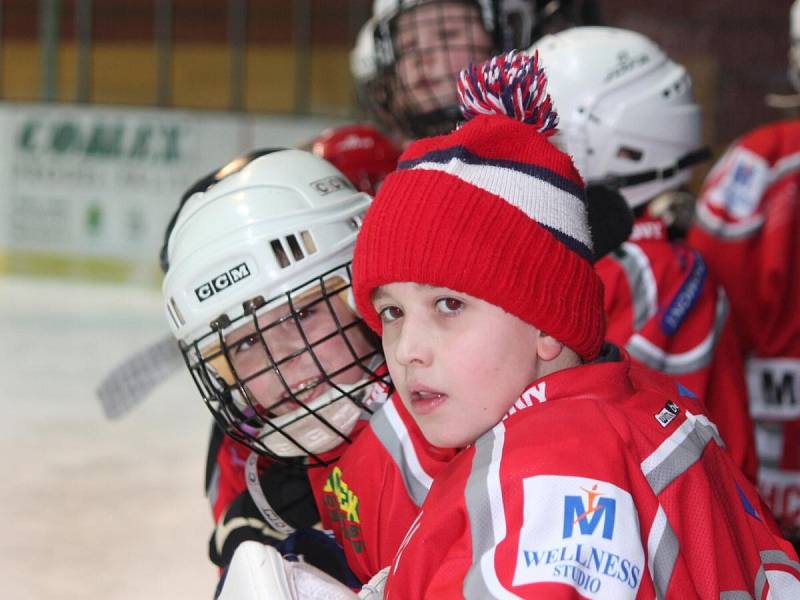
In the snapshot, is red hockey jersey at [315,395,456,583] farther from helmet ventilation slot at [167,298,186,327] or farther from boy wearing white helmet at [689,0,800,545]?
boy wearing white helmet at [689,0,800,545]

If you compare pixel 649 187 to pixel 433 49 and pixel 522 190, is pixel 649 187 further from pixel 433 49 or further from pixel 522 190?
pixel 522 190

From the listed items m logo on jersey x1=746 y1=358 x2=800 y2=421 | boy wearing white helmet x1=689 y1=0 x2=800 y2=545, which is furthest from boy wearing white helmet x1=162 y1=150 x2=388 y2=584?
m logo on jersey x1=746 y1=358 x2=800 y2=421

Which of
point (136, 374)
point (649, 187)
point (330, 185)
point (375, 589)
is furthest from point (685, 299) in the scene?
point (136, 374)

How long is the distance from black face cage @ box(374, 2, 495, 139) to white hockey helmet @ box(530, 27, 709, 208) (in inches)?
9.8

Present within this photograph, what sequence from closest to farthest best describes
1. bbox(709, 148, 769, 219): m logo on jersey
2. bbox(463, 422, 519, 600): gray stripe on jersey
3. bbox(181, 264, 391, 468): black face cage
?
bbox(463, 422, 519, 600): gray stripe on jersey
bbox(181, 264, 391, 468): black face cage
bbox(709, 148, 769, 219): m logo on jersey

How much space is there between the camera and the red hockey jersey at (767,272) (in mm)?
2213

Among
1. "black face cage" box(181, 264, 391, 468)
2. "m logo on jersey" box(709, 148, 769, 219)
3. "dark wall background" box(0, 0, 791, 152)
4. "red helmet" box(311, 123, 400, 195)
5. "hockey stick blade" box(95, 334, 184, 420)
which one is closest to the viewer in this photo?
"black face cage" box(181, 264, 391, 468)

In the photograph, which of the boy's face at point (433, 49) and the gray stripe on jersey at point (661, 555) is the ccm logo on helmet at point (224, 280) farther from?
the boy's face at point (433, 49)

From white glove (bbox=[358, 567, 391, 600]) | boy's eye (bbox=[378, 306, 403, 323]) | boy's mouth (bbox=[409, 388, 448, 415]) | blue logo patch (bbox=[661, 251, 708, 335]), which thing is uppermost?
boy's eye (bbox=[378, 306, 403, 323])

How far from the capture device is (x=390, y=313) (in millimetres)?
1023

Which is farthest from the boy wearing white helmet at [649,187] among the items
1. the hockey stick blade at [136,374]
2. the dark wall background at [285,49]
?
the dark wall background at [285,49]

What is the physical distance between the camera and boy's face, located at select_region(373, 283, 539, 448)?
3.11ft

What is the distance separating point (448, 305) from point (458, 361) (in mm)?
54

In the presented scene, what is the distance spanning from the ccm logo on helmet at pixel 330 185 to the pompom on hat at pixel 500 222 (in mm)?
316
